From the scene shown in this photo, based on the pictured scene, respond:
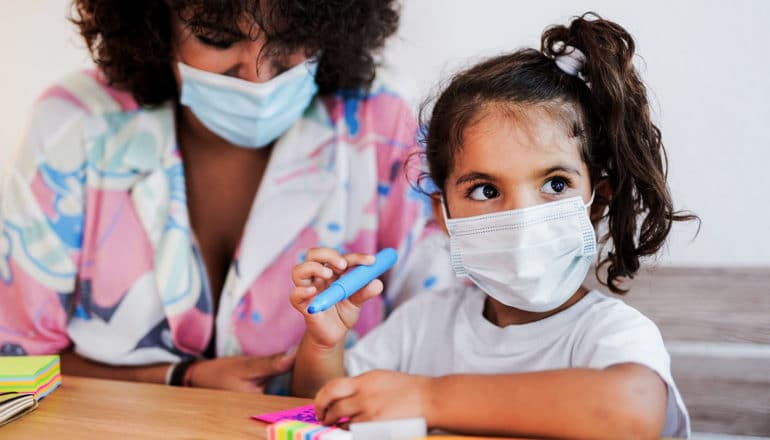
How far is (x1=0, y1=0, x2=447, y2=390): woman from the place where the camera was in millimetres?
1341

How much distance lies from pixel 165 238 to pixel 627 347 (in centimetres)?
81

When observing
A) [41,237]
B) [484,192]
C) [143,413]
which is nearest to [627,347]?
[484,192]

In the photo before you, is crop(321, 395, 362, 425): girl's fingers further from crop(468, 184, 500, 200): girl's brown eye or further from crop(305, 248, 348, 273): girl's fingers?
crop(468, 184, 500, 200): girl's brown eye

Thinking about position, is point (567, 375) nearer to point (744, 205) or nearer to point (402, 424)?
point (402, 424)

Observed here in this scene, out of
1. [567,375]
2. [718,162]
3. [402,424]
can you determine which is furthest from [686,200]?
[402,424]

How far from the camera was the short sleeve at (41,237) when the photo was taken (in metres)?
1.34

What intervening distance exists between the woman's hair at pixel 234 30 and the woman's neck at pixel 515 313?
1.66 ft

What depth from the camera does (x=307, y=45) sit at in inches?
49.7

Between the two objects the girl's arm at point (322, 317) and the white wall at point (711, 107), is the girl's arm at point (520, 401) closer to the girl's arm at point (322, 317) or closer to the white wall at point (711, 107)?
the girl's arm at point (322, 317)

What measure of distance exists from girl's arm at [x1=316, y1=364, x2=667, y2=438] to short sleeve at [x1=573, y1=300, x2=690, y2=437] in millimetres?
21

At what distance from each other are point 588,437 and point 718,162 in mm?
587

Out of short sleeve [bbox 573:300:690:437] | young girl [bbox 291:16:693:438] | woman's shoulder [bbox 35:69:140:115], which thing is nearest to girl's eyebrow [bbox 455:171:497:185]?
young girl [bbox 291:16:693:438]

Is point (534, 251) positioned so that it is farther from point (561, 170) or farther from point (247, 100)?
point (247, 100)

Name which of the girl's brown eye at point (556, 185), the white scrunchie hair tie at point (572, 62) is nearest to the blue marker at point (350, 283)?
the girl's brown eye at point (556, 185)
